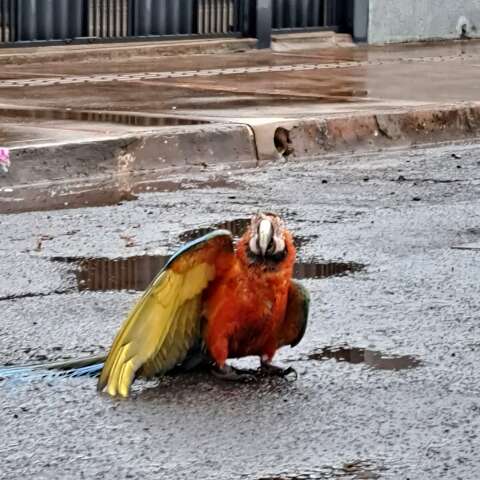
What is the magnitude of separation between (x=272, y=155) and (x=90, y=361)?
16.5ft

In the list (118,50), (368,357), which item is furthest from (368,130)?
(368,357)

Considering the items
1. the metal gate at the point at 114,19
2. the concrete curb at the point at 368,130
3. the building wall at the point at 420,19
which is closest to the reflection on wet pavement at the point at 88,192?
the concrete curb at the point at 368,130

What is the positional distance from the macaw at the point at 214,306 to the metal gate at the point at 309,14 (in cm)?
1175

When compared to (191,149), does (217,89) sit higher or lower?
higher

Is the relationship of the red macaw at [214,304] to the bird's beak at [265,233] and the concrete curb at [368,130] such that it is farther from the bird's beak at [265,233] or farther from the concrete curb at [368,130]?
the concrete curb at [368,130]

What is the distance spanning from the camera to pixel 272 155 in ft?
31.8

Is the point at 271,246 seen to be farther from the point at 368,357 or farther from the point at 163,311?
the point at 368,357

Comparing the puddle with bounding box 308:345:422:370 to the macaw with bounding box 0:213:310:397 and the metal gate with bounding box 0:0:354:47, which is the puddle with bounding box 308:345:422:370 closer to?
the macaw with bounding box 0:213:310:397

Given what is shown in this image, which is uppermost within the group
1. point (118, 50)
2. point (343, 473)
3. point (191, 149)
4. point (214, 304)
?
point (118, 50)

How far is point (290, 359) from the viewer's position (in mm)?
4977

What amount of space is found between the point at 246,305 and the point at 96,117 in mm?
5605

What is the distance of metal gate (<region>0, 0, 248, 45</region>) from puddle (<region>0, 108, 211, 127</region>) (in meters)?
3.76

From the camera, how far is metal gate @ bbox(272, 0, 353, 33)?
53.3 feet

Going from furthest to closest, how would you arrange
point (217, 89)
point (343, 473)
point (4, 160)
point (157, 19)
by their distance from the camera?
point (157, 19)
point (217, 89)
point (4, 160)
point (343, 473)
